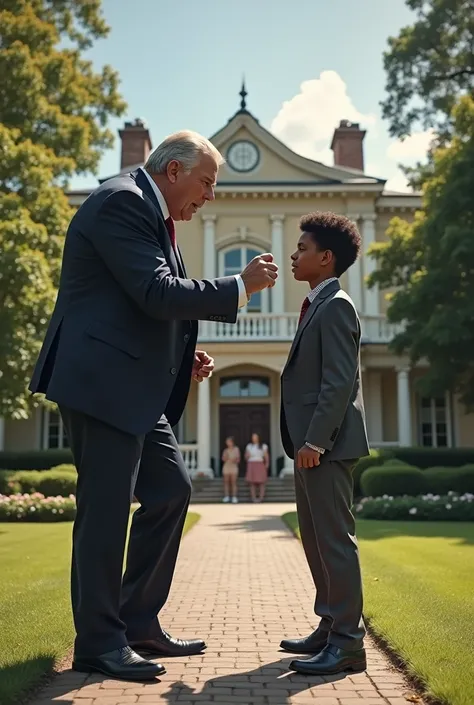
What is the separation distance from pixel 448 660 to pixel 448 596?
85.6 inches

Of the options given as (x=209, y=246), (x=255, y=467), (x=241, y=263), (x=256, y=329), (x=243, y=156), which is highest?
(x=243, y=156)

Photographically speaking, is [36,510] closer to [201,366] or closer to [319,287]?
[201,366]

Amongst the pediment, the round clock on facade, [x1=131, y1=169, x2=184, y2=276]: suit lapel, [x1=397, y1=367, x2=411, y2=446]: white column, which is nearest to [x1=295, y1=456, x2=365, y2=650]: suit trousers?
[x1=131, y1=169, x2=184, y2=276]: suit lapel

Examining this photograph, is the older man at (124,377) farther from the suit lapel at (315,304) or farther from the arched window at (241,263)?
the arched window at (241,263)

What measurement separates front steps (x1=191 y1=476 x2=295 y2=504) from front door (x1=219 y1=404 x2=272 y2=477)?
2304 mm

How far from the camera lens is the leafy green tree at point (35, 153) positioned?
46.2 feet

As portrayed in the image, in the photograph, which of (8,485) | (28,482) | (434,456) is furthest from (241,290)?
(434,456)

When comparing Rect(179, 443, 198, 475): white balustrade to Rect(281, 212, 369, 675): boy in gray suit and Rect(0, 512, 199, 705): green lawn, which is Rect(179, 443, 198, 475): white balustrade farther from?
Rect(281, 212, 369, 675): boy in gray suit

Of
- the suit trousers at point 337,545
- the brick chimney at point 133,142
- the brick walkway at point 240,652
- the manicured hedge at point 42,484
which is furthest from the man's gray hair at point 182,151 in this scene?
the brick chimney at point 133,142

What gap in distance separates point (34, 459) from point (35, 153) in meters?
11.3

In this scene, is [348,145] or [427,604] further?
[348,145]

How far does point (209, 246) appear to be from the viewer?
26.5 meters

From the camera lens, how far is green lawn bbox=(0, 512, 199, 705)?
3385 millimetres

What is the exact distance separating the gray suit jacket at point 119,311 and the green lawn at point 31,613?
117 centimetres
